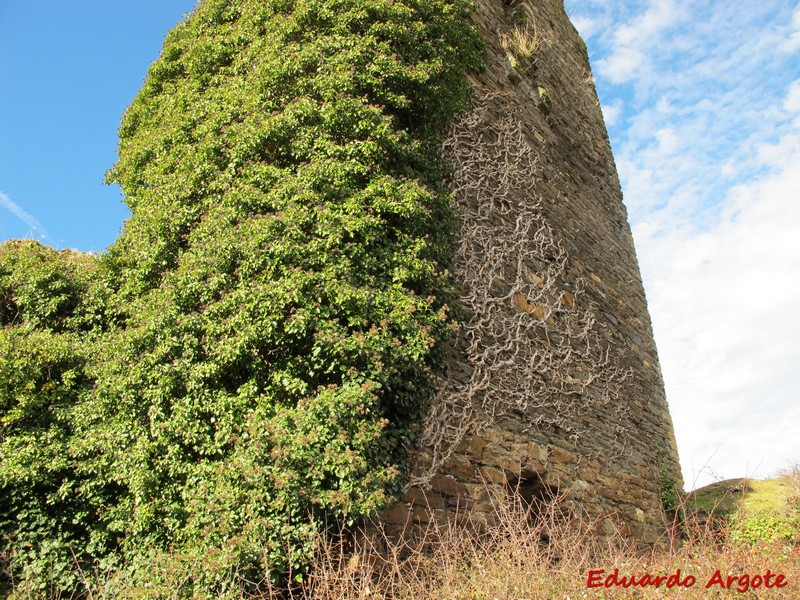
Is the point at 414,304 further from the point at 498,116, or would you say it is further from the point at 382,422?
the point at 498,116

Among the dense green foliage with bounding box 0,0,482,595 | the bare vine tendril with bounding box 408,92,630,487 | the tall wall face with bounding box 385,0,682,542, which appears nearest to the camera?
the dense green foliage with bounding box 0,0,482,595

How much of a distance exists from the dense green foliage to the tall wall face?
0.67m

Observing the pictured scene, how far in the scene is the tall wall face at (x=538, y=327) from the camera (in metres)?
5.64

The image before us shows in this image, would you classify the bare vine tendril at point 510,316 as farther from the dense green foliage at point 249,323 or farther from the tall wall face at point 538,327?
the dense green foliage at point 249,323

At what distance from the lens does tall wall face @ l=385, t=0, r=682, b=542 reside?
5.64m

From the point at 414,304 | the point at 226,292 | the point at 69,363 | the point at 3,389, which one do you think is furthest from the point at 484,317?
the point at 3,389

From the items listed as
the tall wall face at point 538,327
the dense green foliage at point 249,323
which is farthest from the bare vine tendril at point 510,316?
the dense green foliage at point 249,323

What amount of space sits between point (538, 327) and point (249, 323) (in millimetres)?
3577

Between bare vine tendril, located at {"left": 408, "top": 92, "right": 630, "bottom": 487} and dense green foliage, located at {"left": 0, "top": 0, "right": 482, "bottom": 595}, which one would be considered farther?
bare vine tendril, located at {"left": 408, "top": 92, "right": 630, "bottom": 487}

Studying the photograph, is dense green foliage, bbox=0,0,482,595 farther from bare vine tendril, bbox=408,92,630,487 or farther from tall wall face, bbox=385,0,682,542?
tall wall face, bbox=385,0,682,542

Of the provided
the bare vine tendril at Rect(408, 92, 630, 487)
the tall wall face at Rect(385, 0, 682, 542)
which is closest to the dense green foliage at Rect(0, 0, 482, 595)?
the bare vine tendril at Rect(408, 92, 630, 487)

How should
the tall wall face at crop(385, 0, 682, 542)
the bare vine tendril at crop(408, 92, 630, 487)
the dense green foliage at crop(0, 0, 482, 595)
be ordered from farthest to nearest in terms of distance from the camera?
1. the bare vine tendril at crop(408, 92, 630, 487)
2. the tall wall face at crop(385, 0, 682, 542)
3. the dense green foliage at crop(0, 0, 482, 595)

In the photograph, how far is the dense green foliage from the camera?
166 inches

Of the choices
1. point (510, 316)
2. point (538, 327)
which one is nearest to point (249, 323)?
point (510, 316)
